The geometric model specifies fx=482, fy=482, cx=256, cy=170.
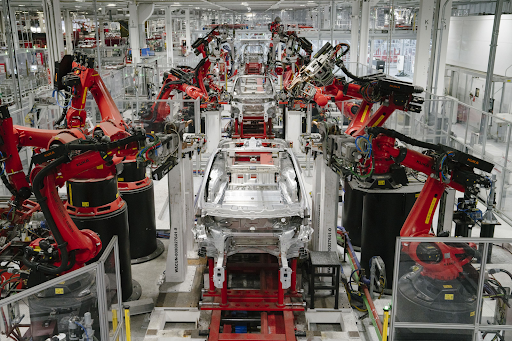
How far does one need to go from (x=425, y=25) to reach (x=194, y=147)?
7224 millimetres

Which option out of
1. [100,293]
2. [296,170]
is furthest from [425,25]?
[100,293]

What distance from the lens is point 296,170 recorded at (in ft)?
21.7

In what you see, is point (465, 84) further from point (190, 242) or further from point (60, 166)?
point (60, 166)

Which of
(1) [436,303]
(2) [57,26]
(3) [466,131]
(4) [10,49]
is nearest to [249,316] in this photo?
(1) [436,303]

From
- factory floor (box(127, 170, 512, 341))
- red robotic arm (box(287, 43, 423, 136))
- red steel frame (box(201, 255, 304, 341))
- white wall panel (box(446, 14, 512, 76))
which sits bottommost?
factory floor (box(127, 170, 512, 341))

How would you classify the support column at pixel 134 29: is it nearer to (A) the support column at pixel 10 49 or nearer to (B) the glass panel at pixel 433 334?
(A) the support column at pixel 10 49

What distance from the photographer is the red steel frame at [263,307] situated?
5.34m

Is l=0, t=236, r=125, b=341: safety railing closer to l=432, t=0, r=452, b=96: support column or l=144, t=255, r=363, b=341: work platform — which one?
l=144, t=255, r=363, b=341: work platform

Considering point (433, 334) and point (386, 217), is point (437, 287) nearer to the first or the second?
point (433, 334)

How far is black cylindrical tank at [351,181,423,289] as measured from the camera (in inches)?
249

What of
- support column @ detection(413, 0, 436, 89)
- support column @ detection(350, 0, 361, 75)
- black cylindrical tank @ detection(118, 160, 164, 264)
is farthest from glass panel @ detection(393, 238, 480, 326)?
support column @ detection(350, 0, 361, 75)

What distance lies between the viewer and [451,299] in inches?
166

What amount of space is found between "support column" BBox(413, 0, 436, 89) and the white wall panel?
16.0 ft

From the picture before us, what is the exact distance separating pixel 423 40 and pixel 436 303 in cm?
836
